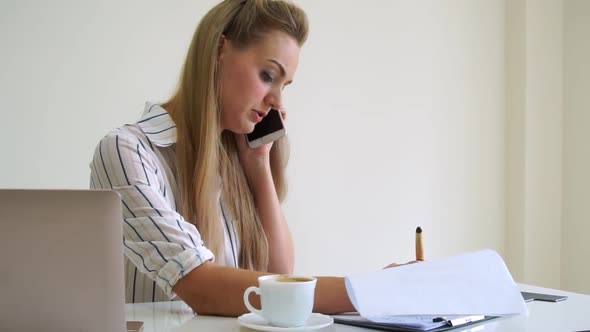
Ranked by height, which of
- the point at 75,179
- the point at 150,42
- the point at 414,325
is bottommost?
the point at 414,325

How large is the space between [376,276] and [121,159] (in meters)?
0.53

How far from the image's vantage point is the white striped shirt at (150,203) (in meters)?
1.16

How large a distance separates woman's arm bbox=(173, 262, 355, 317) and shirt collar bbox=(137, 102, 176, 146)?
1.24 ft

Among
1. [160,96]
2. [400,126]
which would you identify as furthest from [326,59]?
[160,96]

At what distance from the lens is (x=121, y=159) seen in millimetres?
1269

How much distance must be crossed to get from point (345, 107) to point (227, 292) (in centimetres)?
186

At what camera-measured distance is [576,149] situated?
3363 mm

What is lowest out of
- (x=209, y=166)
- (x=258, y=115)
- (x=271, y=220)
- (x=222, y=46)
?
(x=271, y=220)

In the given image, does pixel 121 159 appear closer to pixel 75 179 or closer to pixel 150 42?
pixel 75 179

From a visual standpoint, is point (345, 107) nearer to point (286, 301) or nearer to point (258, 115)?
point (258, 115)

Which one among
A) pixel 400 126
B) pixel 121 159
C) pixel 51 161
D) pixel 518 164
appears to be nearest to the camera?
pixel 121 159

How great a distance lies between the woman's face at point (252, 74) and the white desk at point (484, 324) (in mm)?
489

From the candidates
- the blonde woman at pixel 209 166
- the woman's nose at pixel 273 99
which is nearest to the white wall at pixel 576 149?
the blonde woman at pixel 209 166

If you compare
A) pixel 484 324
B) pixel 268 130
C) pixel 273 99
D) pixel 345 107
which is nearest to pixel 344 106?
pixel 345 107
